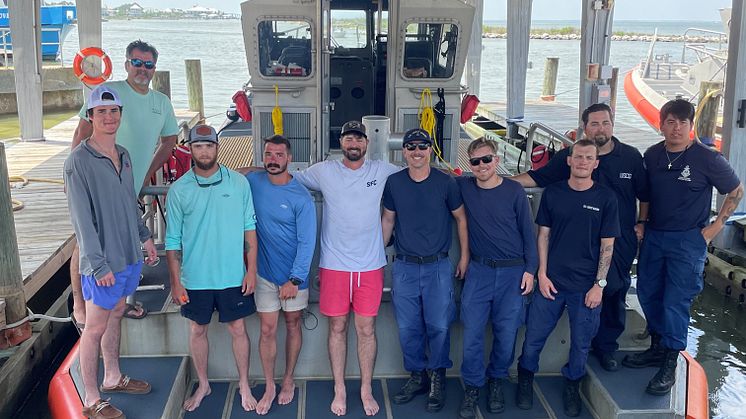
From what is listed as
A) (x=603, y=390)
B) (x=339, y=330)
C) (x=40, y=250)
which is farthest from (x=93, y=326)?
(x=40, y=250)

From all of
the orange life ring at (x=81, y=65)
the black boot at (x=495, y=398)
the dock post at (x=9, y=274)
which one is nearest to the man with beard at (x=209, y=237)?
the black boot at (x=495, y=398)

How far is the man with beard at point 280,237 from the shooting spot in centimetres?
401

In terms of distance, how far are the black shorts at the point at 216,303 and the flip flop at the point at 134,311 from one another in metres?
0.61

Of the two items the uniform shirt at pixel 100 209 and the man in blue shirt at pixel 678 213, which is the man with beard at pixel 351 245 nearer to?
the uniform shirt at pixel 100 209

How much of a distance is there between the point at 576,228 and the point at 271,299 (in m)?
1.86

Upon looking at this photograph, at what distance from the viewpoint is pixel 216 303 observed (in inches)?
161

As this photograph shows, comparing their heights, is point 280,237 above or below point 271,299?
above

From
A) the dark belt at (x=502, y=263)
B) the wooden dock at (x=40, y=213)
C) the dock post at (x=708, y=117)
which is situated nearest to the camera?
the dark belt at (x=502, y=263)

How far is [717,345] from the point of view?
8.02 m

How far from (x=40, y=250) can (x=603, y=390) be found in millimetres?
5646

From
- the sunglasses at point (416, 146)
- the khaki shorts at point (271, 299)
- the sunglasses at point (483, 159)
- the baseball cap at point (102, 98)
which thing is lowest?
the khaki shorts at point (271, 299)

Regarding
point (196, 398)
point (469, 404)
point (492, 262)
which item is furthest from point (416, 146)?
point (196, 398)

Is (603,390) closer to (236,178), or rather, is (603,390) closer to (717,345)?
(236,178)

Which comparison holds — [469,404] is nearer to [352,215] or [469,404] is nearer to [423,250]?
[423,250]
